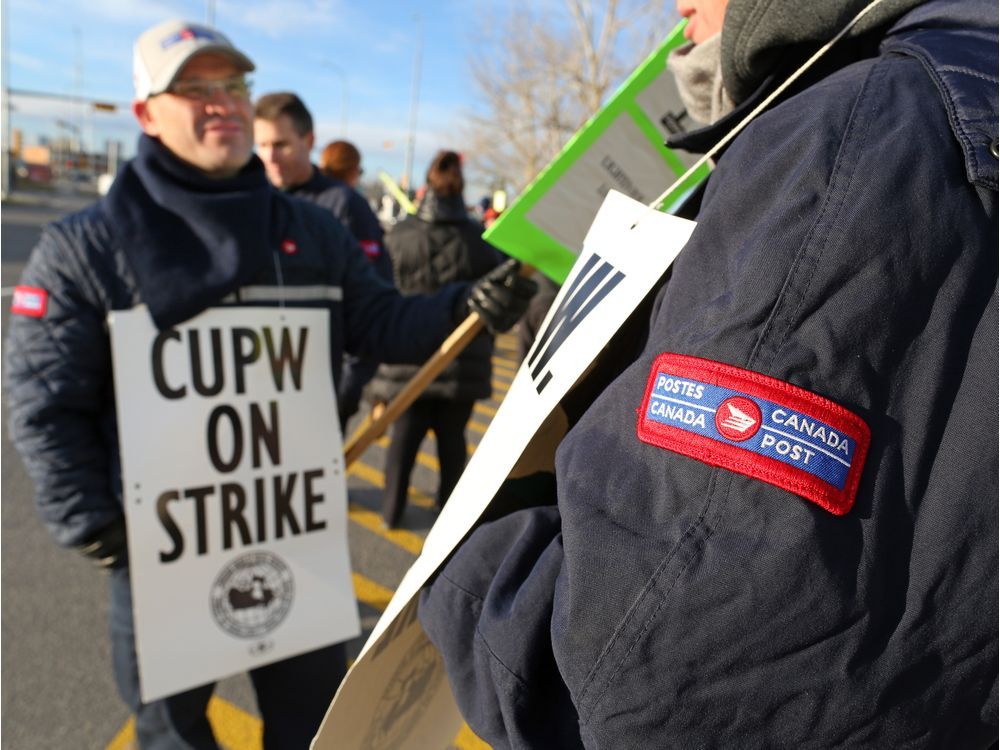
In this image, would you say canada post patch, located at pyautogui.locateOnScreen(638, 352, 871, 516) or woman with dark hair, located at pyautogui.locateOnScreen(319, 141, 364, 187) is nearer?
canada post patch, located at pyautogui.locateOnScreen(638, 352, 871, 516)

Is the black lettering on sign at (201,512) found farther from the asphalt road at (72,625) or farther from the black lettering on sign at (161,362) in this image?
the asphalt road at (72,625)

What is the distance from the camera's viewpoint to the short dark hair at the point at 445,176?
3.88m

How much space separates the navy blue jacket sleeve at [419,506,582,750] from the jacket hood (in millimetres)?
593

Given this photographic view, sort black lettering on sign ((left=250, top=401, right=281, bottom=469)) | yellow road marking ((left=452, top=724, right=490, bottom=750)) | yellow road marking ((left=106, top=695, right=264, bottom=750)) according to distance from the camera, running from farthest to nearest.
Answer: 1. yellow road marking ((left=452, top=724, right=490, bottom=750))
2. yellow road marking ((left=106, top=695, right=264, bottom=750))
3. black lettering on sign ((left=250, top=401, right=281, bottom=469))

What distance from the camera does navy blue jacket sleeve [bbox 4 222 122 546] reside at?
1.72 metres

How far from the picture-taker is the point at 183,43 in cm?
185

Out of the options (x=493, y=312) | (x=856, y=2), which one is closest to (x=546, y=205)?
(x=493, y=312)

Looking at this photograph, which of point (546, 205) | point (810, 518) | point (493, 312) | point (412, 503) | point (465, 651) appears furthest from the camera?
point (412, 503)

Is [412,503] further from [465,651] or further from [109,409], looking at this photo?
[465,651]

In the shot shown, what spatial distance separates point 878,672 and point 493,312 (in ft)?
4.72

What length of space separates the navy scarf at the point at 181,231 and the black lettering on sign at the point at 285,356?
0.17 meters

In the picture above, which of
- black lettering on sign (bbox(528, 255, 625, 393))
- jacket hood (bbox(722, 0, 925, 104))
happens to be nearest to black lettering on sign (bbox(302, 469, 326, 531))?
black lettering on sign (bbox(528, 255, 625, 393))

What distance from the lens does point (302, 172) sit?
12.7 feet

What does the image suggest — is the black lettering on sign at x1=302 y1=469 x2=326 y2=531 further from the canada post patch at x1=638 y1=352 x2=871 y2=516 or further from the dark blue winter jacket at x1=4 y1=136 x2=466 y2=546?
the canada post patch at x1=638 y1=352 x2=871 y2=516
